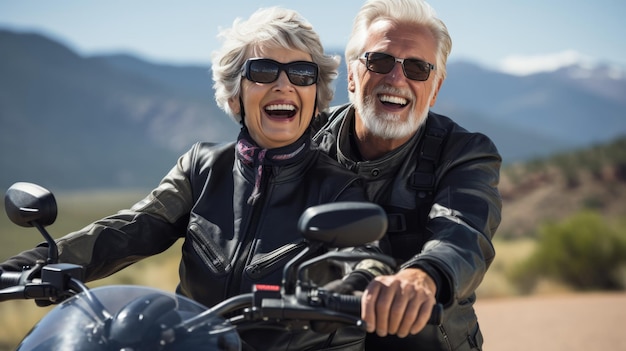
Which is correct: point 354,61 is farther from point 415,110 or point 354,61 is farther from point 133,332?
point 133,332

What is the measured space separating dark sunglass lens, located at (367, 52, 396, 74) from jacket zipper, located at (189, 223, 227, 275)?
46.3 inches

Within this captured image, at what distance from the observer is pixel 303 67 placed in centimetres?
304

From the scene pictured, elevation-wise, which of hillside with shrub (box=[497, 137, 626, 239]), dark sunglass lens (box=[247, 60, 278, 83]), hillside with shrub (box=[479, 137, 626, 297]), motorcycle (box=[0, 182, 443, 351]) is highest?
dark sunglass lens (box=[247, 60, 278, 83])

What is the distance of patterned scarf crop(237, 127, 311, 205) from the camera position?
2.99m

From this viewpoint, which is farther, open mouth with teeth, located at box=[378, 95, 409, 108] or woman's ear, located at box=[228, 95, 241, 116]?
open mouth with teeth, located at box=[378, 95, 409, 108]

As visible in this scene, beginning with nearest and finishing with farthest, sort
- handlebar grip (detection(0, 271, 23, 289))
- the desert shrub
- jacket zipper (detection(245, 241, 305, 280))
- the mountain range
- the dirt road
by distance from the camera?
handlebar grip (detection(0, 271, 23, 289)), jacket zipper (detection(245, 241, 305, 280)), the dirt road, the desert shrub, the mountain range

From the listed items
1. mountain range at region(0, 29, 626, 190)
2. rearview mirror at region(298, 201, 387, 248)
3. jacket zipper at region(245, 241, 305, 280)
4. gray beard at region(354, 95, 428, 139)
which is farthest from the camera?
mountain range at region(0, 29, 626, 190)

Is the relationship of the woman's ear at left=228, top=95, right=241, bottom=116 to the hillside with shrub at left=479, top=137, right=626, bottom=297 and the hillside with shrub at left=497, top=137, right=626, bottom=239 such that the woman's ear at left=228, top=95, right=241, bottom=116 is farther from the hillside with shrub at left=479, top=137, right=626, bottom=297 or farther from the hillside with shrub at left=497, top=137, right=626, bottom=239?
the hillside with shrub at left=497, top=137, right=626, bottom=239

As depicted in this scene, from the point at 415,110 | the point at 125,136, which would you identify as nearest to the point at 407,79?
the point at 415,110

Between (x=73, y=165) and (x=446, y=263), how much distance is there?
129 meters

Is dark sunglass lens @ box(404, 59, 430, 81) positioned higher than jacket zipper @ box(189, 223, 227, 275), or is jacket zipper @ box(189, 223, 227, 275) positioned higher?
dark sunglass lens @ box(404, 59, 430, 81)

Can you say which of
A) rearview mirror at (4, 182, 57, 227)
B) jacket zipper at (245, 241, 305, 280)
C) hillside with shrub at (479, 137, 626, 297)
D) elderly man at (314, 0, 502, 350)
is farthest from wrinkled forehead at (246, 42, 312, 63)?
hillside with shrub at (479, 137, 626, 297)

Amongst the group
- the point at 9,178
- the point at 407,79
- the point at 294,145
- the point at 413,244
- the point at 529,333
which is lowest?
the point at 9,178

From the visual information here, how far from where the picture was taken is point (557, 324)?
10898 mm
